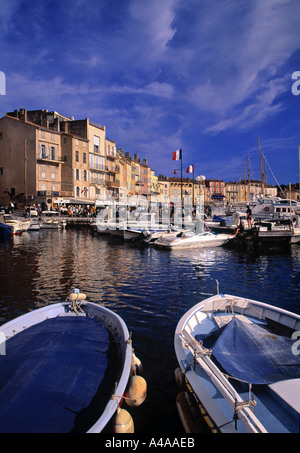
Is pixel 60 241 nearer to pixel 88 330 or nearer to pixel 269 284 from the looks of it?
pixel 269 284

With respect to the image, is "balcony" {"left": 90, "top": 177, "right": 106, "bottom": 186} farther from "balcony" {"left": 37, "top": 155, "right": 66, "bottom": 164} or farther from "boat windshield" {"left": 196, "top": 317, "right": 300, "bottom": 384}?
"boat windshield" {"left": 196, "top": 317, "right": 300, "bottom": 384}

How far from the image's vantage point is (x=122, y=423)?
4172 millimetres

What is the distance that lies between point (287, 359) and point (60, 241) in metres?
27.9

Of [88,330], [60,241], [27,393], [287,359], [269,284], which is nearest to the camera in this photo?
[27,393]

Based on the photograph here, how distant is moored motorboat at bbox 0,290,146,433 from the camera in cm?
405

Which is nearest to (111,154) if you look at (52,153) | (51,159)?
(52,153)

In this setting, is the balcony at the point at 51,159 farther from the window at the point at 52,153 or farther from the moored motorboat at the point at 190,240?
the moored motorboat at the point at 190,240

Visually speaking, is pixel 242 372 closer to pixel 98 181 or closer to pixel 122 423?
pixel 122 423

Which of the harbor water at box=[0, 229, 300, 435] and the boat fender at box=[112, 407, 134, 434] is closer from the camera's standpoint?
the boat fender at box=[112, 407, 134, 434]

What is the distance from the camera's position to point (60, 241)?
30391mm

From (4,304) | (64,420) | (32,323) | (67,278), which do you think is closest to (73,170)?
(67,278)

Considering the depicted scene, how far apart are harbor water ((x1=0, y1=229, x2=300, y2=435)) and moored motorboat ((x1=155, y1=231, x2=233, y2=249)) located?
85cm

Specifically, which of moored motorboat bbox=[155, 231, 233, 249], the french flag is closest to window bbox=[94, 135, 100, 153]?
the french flag
